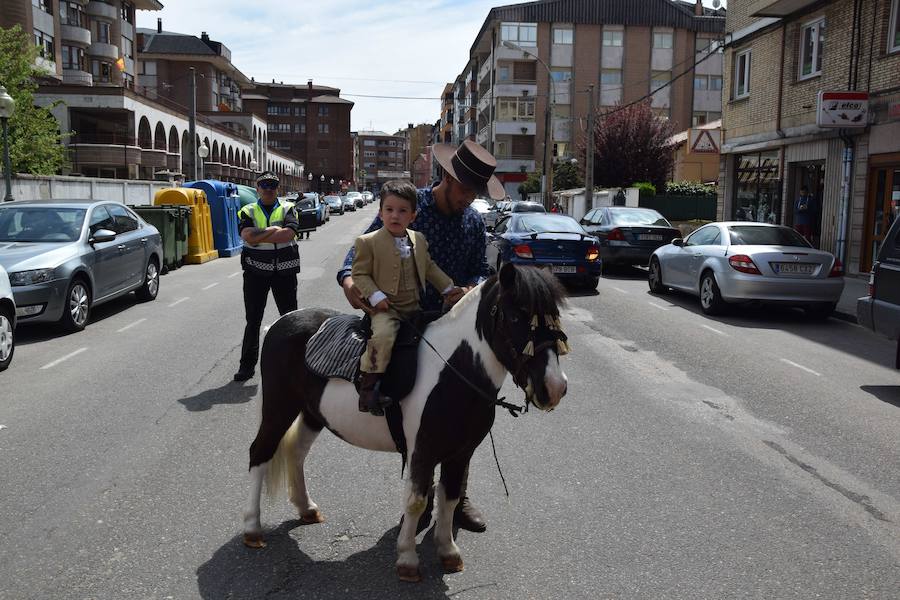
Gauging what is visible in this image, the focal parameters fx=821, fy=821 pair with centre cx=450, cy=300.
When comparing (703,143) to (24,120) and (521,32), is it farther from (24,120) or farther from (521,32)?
(521,32)

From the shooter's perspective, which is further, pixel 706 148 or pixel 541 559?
pixel 706 148

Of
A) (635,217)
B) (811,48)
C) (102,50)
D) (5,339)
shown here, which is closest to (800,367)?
(5,339)

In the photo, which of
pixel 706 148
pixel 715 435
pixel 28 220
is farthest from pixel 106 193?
pixel 715 435

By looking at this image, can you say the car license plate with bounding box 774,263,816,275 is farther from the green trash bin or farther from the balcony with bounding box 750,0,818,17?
the green trash bin

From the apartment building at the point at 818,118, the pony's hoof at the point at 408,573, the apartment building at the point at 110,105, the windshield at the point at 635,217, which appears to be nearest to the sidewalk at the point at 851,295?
the apartment building at the point at 818,118

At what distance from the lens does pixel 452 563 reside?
3.84m

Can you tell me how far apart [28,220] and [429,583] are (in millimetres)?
10008

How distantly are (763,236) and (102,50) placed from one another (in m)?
54.0

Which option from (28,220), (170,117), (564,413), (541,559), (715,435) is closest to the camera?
(541,559)

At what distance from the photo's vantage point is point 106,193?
2559cm

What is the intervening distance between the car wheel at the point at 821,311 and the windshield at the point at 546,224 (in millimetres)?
4810

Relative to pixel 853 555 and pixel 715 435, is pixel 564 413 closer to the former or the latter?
pixel 715 435

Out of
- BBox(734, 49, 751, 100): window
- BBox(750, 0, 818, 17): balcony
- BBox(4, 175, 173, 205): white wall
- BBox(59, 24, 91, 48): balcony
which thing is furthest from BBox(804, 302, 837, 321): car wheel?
BBox(59, 24, 91, 48): balcony

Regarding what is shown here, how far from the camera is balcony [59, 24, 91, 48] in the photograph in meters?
51.8
